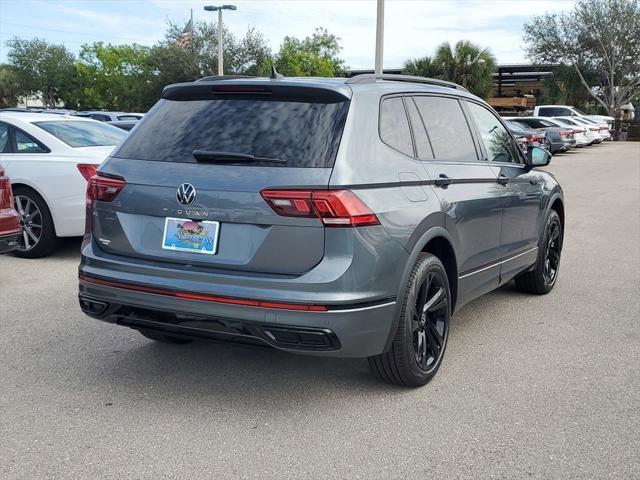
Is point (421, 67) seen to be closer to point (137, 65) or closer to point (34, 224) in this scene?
point (137, 65)

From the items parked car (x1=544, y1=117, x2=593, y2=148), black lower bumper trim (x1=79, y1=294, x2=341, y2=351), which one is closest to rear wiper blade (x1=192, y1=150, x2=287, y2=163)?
black lower bumper trim (x1=79, y1=294, x2=341, y2=351)

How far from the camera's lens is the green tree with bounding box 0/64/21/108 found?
69.6m

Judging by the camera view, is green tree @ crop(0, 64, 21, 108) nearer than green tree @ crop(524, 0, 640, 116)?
No

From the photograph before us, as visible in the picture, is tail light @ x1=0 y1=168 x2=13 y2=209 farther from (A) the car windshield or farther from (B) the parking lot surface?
(A) the car windshield

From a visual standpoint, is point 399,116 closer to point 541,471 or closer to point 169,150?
point 169,150

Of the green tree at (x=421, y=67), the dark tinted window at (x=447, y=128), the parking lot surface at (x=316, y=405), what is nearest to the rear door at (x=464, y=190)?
the dark tinted window at (x=447, y=128)

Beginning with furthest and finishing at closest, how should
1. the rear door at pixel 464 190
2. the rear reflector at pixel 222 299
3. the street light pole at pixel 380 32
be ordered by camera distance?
the street light pole at pixel 380 32 → the rear door at pixel 464 190 → the rear reflector at pixel 222 299

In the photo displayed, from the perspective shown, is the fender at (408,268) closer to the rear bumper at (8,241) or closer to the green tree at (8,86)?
the rear bumper at (8,241)

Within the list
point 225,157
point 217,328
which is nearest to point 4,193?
point 225,157

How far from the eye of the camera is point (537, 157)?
5.75 m

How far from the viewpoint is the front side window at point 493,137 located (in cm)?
524

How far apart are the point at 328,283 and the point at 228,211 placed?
0.62m

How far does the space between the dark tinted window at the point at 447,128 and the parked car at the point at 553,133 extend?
81.6 feet

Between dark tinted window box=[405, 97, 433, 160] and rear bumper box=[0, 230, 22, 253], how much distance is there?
154 inches
